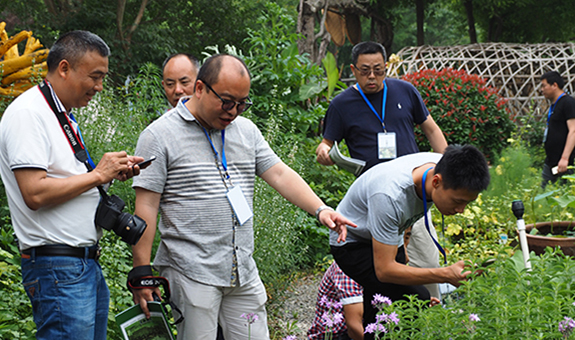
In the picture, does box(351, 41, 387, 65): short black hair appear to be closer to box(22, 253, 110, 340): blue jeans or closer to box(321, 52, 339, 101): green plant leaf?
box(22, 253, 110, 340): blue jeans

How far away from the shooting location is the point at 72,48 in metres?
2.15

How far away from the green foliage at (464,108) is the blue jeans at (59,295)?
907cm

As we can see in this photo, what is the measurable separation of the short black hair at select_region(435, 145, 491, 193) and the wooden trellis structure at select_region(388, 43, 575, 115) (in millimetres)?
10281

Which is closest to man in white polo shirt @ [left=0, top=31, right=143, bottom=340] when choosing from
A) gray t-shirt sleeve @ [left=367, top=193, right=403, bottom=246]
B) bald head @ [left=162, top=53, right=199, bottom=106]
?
gray t-shirt sleeve @ [left=367, top=193, right=403, bottom=246]

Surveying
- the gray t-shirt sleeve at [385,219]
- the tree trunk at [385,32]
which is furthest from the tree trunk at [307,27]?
the tree trunk at [385,32]

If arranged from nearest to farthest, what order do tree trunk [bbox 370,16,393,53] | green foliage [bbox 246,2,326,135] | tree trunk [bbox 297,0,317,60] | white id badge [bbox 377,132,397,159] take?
1. white id badge [bbox 377,132,397,159]
2. green foliage [bbox 246,2,326,135]
3. tree trunk [bbox 297,0,317,60]
4. tree trunk [bbox 370,16,393,53]

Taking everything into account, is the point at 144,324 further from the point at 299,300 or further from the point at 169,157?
the point at 299,300

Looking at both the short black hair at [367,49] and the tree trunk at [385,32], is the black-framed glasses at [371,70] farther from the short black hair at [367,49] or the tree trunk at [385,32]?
the tree trunk at [385,32]

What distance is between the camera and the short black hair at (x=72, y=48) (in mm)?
2143

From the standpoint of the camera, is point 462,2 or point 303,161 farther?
point 462,2

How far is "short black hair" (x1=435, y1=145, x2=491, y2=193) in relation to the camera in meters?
2.35

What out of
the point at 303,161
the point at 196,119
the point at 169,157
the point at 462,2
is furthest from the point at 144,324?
the point at 462,2

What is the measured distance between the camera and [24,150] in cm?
196

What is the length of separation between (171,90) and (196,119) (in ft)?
3.63
